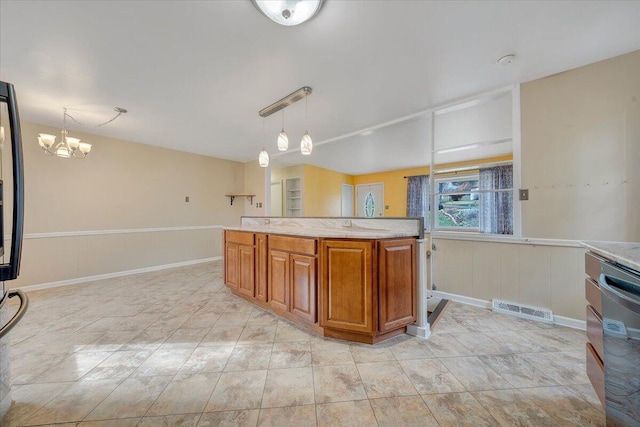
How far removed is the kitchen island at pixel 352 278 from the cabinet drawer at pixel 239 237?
1.16 feet

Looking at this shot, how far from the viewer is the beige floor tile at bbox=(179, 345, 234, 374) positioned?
1618mm

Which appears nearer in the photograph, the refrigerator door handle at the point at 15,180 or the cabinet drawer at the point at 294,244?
the refrigerator door handle at the point at 15,180

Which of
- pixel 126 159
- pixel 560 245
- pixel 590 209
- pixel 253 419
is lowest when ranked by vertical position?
pixel 253 419

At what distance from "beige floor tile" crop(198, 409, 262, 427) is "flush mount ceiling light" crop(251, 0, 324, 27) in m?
2.35

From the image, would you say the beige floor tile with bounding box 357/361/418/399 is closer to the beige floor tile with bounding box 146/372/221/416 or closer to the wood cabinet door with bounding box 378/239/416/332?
the wood cabinet door with bounding box 378/239/416/332

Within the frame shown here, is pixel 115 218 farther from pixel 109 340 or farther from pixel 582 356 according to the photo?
pixel 582 356

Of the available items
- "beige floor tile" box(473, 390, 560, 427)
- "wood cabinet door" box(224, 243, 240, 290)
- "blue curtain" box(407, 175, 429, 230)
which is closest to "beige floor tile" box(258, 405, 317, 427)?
"beige floor tile" box(473, 390, 560, 427)

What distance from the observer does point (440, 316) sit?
7.99 feet

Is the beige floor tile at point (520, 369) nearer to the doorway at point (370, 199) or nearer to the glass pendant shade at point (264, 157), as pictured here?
the glass pendant shade at point (264, 157)

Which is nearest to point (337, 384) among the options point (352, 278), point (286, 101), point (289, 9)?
point (352, 278)

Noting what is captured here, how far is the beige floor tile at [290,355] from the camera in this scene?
167cm

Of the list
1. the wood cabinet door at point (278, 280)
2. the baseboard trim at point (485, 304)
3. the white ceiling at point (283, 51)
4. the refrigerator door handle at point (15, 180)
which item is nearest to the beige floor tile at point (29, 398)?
the refrigerator door handle at point (15, 180)

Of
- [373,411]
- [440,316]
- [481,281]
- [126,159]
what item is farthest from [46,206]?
[481,281]

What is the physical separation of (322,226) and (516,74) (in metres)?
A: 2.40
